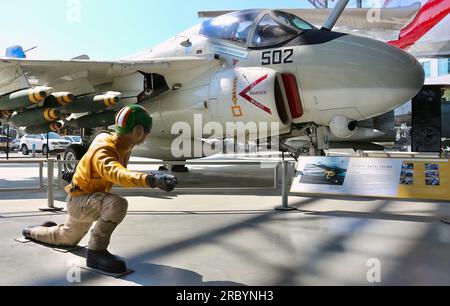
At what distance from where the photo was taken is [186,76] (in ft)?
28.6

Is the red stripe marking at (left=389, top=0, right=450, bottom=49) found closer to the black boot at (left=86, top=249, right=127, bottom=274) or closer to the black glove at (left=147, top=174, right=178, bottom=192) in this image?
the black glove at (left=147, top=174, right=178, bottom=192)

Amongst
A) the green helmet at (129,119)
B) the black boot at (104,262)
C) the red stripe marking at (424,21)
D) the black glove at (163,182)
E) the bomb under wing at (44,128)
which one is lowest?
the black boot at (104,262)

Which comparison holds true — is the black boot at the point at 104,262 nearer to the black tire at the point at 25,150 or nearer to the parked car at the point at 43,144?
the parked car at the point at 43,144

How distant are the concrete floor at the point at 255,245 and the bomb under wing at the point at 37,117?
2.25m

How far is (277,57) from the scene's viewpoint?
24.1ft

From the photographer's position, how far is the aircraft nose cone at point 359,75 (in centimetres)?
656

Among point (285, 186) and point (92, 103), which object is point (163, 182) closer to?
point (285, 186)

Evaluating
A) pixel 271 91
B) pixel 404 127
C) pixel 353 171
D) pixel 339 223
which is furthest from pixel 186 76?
pixel 404 127

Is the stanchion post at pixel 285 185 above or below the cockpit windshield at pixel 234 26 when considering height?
below

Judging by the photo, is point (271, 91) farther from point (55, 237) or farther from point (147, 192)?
point (55, 237)

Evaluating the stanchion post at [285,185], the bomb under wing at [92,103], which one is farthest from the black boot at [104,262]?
the bomb under wing at [92,103]

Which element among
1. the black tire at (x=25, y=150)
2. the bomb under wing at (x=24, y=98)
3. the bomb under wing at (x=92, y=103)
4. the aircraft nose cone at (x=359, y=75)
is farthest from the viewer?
the black tire at (x=25, y=150)

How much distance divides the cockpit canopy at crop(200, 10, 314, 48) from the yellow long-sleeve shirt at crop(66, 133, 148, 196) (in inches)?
195
